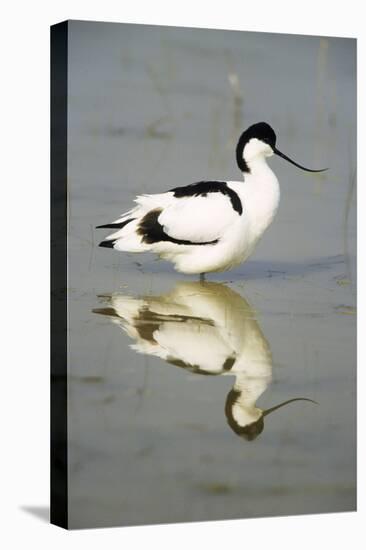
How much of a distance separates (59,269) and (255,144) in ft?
4.23

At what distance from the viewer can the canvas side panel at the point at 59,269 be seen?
330 inches

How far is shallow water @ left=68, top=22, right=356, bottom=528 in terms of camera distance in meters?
8.39

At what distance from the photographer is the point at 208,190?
8711 mm

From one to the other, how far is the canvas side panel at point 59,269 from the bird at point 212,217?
319mm

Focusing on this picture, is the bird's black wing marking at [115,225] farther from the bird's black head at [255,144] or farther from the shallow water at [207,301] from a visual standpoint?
the bird's black head at [255,144]

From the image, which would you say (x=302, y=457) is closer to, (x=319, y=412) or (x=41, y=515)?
(x=319, y=412)

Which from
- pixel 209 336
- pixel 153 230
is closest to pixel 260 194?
pixel 153 230

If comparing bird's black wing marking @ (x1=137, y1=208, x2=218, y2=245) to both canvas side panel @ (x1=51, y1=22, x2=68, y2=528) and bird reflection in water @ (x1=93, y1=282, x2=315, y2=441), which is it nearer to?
bird reflection in water @ (x1=93, y1=282, x2=315, y2=441)

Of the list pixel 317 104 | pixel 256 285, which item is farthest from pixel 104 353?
pixel 317 104

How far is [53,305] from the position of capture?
851 centimetres

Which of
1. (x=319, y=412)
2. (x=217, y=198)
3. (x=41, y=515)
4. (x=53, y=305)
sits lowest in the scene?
(x=41, y=515)

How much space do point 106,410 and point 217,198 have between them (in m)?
1.30

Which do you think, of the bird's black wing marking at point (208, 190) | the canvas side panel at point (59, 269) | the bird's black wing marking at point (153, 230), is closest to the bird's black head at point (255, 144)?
the bird's black wing marking at point (208, 190)

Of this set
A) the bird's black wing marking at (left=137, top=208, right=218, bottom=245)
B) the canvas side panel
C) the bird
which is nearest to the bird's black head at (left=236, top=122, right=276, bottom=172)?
the bird
